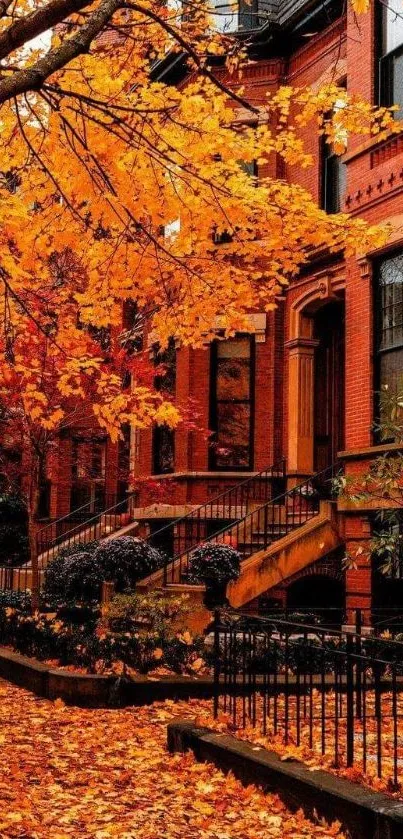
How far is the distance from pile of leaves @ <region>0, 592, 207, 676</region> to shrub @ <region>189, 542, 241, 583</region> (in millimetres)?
1795

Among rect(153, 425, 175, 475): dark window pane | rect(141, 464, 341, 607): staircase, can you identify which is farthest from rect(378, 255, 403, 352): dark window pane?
rect(153, 425, 175, 475): dark window pane

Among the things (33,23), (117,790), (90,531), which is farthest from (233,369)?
(33,23)

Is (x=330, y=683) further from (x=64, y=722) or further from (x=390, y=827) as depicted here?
(x=390, y=827)

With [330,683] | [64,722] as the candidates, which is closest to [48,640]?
[64,722]

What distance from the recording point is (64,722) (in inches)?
337

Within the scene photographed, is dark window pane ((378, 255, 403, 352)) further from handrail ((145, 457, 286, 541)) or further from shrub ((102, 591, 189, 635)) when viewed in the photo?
shrub ((102, 591, 189, 635))

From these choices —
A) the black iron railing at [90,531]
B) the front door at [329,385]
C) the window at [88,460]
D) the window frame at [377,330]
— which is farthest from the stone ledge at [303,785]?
the window at [88,460]

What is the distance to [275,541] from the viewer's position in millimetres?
15375

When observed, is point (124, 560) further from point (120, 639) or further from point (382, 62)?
point (382, 62)

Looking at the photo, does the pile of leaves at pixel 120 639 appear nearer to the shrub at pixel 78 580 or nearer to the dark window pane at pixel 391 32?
the shrub at pixel 78 580

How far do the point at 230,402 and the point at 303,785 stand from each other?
1341 centimetres

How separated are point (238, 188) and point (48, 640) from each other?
5.55 metres

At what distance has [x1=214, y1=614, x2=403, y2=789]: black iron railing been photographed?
5.93 metres

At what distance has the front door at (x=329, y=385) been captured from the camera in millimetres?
18000
